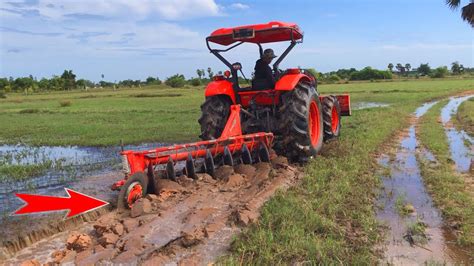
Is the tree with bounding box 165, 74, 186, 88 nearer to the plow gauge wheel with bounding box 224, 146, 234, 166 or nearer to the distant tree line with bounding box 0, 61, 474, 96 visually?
the distant tree line with bounding box 0, 61, 474, 96

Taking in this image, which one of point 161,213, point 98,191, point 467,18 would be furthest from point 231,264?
point 467,18

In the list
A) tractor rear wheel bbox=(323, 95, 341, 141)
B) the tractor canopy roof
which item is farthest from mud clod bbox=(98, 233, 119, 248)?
tractor rear wheel bbox=(323, 95, 341, 141)

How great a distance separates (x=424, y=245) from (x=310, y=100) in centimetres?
373

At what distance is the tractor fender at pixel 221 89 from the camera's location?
24.2 ft

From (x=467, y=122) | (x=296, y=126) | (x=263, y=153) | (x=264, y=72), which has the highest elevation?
(x=264, y=72)

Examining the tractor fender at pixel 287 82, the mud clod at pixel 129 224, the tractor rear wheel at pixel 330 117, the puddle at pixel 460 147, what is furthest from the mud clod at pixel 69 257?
the tractor rear wheel at pixel 330 117

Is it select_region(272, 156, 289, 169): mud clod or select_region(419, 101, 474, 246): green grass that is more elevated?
select_region(272, 156, 289, 169): mud clod

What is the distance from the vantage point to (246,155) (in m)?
6.52

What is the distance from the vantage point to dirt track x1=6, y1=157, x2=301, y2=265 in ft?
12.1

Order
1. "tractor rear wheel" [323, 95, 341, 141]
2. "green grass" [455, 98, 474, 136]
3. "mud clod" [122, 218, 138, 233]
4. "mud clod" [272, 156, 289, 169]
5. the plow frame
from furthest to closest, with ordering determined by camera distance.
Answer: "green grass" [455, 98, 474, 136] < "tractor rear wheel" [323, 95, 341, 141] < "mud clod" [272, 156, 289, 169] < the plow frame < "mud clod" [122, 218, 138, 233]

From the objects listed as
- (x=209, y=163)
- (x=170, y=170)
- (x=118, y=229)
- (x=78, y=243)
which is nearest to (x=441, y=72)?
(x=209, y=163)

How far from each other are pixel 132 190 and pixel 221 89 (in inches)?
120

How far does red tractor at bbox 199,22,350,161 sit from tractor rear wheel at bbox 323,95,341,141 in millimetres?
949
